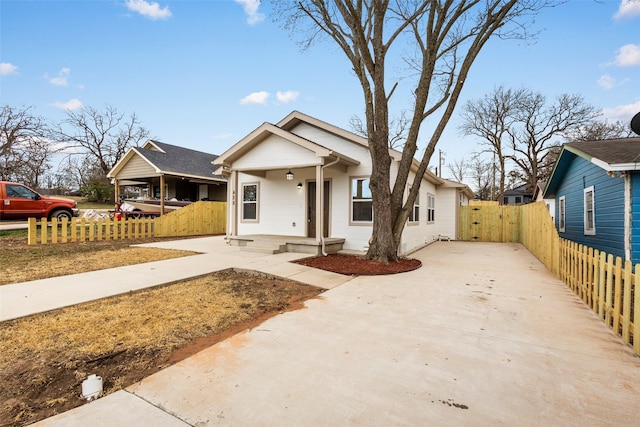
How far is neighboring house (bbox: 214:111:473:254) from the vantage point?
8.94 meters

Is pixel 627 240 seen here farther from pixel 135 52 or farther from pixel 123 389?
pixel 135 52

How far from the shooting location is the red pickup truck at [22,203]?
11.4m

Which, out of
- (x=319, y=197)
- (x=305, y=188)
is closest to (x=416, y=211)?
(x=305, y=188)

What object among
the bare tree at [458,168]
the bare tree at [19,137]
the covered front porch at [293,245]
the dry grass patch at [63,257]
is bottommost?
the dry grass patch at [63,257]

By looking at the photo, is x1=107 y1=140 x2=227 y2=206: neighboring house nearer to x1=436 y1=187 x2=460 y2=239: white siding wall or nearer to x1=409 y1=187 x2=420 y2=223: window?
x1=409 y1=187 x2=420 y2=223: window

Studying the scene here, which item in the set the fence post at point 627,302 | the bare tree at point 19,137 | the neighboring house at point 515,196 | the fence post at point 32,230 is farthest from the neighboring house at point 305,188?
the neighboring house at point 515,196

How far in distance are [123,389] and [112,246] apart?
9.37 m

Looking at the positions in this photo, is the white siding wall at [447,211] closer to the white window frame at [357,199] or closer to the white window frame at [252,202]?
the white window frame at [357,199]

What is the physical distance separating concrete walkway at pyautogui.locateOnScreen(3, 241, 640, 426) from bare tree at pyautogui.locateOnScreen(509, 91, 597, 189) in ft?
102

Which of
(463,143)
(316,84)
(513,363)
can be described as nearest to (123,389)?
(513,363)

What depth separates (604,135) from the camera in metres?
26.8

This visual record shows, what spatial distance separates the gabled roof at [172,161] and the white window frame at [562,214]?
17.2m

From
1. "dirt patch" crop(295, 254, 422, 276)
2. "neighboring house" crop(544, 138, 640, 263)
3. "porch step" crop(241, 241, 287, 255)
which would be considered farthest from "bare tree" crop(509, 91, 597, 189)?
"porch step" crop(241, 241, 287, 255)

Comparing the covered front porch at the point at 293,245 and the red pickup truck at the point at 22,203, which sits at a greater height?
the red pickup truck at the point at 22,203
